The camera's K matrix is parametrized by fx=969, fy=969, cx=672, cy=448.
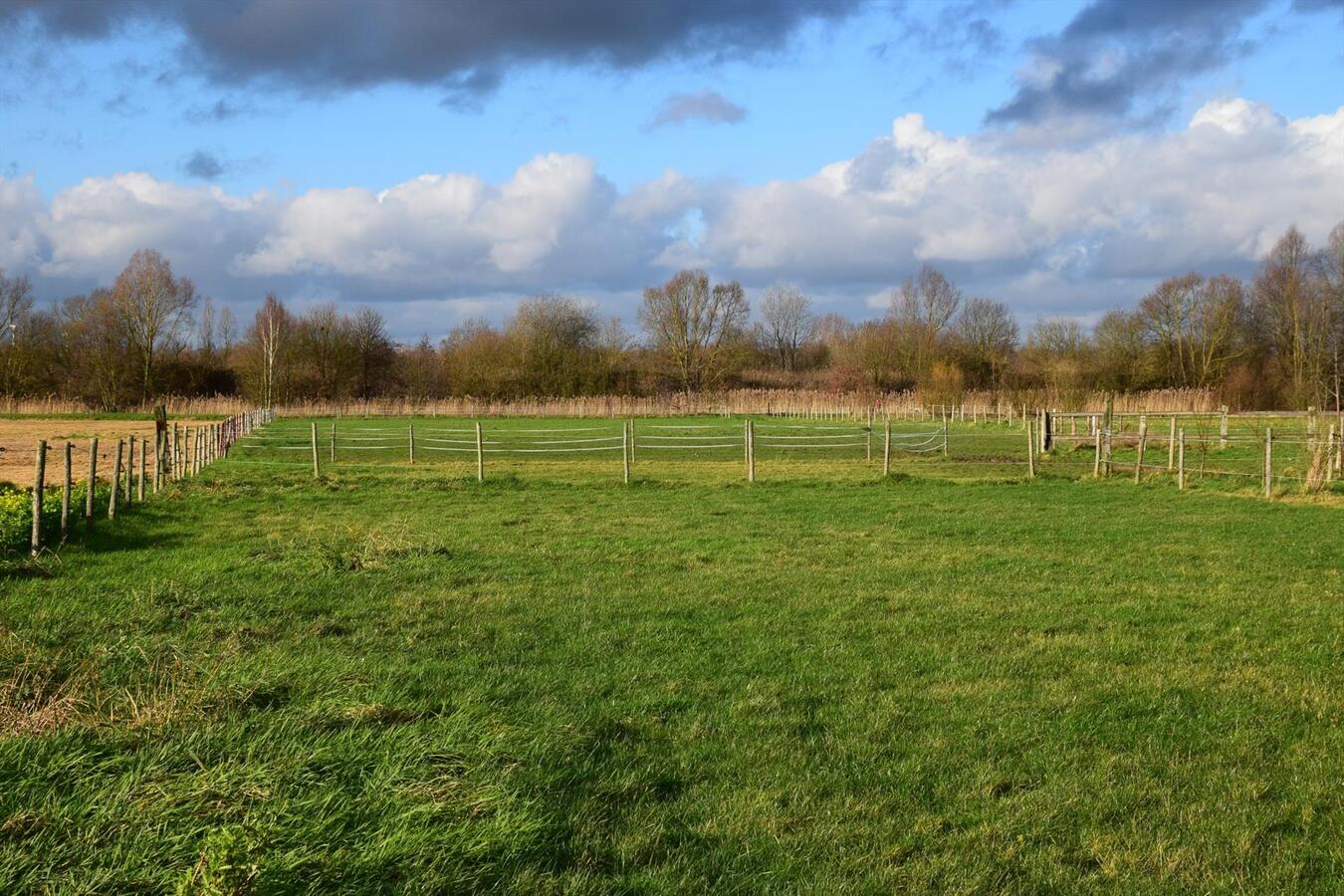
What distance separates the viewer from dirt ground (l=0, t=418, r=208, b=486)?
2022 centimetres

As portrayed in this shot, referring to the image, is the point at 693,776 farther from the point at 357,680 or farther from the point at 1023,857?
the point at 357,680

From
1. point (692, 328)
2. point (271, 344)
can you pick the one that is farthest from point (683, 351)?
point (271, 344)

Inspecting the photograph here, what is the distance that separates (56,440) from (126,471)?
19974 mm

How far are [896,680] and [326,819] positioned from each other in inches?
133

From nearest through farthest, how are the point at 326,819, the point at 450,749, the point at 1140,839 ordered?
the point at 326,819 < the point at 1140,839 < the point at 450,749

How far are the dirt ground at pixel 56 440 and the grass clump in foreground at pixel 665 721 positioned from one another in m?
12.7

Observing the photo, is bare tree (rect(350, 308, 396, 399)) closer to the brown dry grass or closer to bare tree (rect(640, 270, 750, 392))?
bare tree (rect(640, 270, 750, 392))

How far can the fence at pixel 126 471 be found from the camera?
9.70 metres

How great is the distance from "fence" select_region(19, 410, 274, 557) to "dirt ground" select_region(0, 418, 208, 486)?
1.49 ft

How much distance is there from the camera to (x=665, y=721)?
494cm

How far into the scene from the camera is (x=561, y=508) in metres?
14.7

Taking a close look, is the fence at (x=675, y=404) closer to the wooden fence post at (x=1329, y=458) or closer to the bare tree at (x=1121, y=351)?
the bare tree at (x=1121, y=351)

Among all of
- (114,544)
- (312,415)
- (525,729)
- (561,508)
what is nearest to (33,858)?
(525,729)

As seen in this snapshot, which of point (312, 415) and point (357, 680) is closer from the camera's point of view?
point (357, 680)
